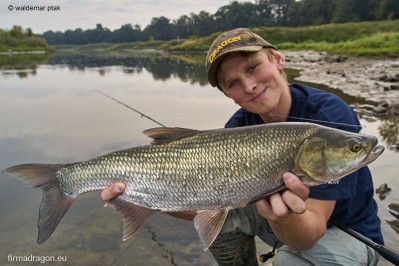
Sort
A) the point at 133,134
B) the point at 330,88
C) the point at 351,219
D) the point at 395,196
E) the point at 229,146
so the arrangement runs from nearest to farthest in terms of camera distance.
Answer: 1. the point at 229,146
2. the point at 351,219
3. the point at 395,196
4. the point at 133,134
5. the point at 330,88

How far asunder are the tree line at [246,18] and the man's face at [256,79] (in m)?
66.2

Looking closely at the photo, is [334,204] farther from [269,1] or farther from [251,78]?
[269,1]

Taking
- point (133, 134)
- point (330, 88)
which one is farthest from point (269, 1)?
point (133, 134)

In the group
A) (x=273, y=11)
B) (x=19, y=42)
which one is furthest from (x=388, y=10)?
(x=19, y=42)

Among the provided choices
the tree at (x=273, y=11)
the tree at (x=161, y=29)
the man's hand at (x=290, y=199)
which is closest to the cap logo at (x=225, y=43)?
the man's hand at (x=290, y=199)

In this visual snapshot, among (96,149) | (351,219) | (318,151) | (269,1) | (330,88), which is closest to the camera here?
(318,151)

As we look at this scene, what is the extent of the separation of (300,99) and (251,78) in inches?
15.9

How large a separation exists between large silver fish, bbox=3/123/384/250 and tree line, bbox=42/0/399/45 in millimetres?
66871

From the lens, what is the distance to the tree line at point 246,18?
68.9 m

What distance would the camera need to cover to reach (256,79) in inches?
107

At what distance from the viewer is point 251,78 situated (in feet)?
8.89

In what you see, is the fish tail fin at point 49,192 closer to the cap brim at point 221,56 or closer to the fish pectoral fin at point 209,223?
the fish pectoral fin at point 209,223

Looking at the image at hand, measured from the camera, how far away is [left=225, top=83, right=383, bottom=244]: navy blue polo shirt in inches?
88.7

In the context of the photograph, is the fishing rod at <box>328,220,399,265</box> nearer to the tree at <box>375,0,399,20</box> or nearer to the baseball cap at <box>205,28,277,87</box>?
the baseball cap at <box>205,28,277,87</box>
